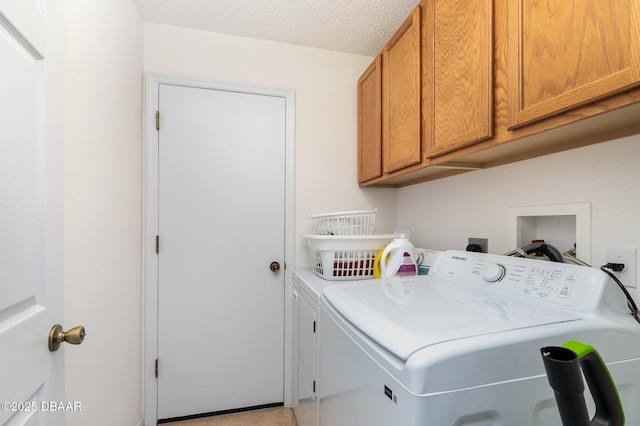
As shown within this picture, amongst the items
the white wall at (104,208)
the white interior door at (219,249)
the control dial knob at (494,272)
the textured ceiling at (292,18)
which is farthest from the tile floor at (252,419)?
the textured ceiling at (292,18)

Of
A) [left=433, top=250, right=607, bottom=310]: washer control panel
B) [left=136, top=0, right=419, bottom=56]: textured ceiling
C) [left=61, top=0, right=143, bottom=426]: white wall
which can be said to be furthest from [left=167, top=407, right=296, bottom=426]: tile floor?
[left=136, top=0, right=419, bottom=56]: textured ceiling

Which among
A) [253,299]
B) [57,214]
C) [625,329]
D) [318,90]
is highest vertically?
[318,90]

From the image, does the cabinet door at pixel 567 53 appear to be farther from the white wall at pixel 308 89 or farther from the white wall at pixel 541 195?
the white wall at pixel 308 89

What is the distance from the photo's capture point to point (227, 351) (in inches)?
74.4

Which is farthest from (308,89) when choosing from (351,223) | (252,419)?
(252,419)

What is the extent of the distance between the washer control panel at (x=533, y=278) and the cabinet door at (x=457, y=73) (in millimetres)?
463

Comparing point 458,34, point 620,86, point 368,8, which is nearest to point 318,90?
point 368,8

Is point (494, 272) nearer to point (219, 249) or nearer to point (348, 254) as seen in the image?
point (348, 254)

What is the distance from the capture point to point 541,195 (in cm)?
116

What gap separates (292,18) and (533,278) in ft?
6.03

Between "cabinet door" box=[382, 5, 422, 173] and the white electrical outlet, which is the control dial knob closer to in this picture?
the white electrical outlet

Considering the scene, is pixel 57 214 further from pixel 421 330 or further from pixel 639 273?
pixel 639 273

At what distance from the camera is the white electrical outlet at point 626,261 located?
889 mm

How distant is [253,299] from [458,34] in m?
1.82
